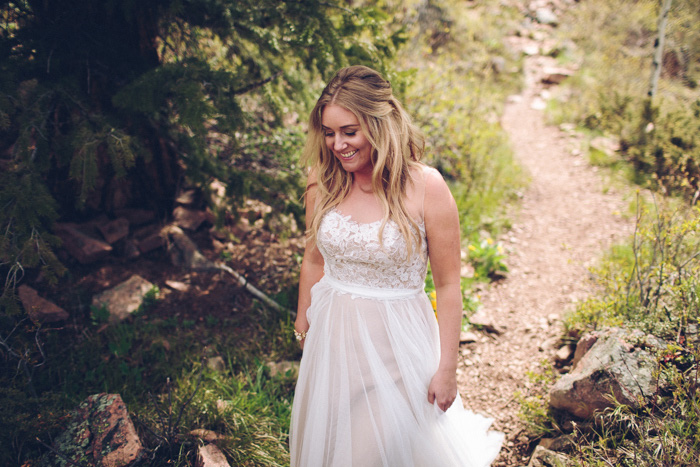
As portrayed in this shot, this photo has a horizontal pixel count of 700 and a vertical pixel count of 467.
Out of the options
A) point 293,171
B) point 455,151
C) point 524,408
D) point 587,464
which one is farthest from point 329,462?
point 455,151

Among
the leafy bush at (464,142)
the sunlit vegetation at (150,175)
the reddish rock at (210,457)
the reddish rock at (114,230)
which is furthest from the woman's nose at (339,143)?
the leafy bush at (464,142)

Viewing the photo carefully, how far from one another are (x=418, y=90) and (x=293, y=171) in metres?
3.08

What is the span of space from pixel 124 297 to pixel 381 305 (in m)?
2.71

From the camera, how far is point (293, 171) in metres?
4.24

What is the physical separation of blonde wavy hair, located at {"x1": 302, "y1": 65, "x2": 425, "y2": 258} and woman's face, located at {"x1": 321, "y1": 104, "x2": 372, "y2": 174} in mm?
28

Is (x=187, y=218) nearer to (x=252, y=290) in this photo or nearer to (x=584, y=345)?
(x=252, y=290)

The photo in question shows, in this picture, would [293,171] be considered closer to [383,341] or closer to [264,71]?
[264,71]

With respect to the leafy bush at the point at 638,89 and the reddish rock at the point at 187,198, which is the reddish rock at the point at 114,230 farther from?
the leafy bush at the point at 638,89

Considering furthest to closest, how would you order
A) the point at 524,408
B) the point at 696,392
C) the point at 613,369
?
the point at 524,408
the point at 613,369
the point at 696,392

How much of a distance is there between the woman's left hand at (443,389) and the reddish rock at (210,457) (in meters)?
1.34

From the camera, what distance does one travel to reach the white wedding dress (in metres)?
1.87

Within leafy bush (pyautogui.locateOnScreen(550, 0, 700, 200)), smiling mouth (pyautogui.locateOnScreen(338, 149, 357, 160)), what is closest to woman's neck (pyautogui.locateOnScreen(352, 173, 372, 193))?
smiling mouth (pyautogui.locateOnScreen(338, 149, 357, 160))

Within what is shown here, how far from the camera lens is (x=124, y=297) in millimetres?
3605

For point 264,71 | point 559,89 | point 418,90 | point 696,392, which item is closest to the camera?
point 696,392
